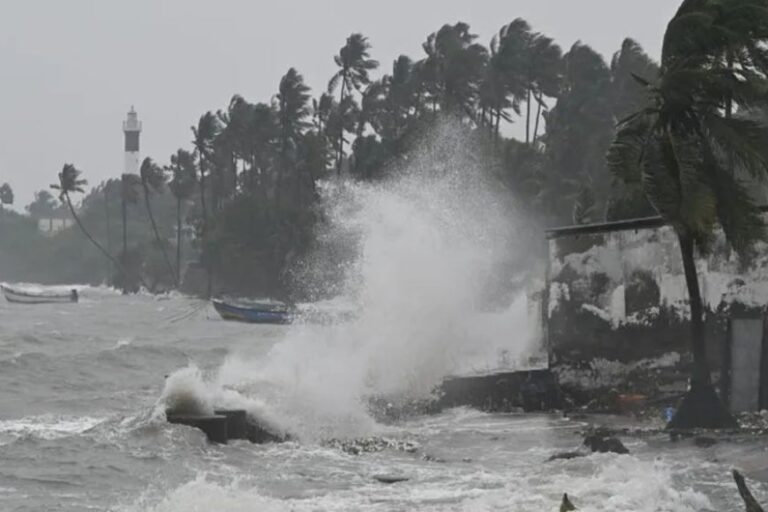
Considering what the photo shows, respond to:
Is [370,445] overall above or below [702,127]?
below

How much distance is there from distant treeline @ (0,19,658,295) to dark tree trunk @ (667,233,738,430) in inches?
1442

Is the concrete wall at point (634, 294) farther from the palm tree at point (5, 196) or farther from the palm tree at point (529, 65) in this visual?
the palm tree at point (5, 196)

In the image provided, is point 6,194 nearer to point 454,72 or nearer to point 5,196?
point 5,196

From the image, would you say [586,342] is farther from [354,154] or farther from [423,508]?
[354,154]

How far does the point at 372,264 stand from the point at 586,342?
7032 millimetres

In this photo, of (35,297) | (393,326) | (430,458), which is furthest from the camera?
(35,297)

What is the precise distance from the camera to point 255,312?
6669cm

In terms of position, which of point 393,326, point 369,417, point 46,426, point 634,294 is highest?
point 634,294

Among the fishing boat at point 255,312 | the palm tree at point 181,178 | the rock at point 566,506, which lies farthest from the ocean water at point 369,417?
the palm tree at point 181,178

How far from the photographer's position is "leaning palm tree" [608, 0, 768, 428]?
1677 cm

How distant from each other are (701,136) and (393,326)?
10.1 metres

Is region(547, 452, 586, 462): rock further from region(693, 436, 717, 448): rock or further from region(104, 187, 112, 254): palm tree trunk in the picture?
region(104, 187, 112, 254): palm tree trunk

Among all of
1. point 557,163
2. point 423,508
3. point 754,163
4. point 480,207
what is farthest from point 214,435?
point 557,163

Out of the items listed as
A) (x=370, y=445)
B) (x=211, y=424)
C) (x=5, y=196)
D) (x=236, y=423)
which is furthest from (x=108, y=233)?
(x=370, y=445)
